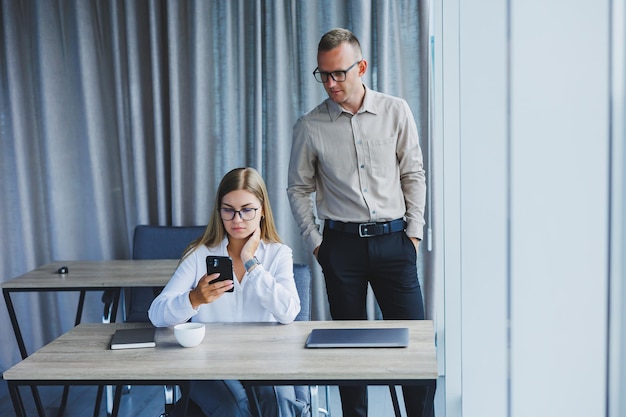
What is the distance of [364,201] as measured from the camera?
2828 millimetres

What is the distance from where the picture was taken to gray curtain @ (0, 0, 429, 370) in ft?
14.1

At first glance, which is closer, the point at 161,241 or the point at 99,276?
the point at 99,276

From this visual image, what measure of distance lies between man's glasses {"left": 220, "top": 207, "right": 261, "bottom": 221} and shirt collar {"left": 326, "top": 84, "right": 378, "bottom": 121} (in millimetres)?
608

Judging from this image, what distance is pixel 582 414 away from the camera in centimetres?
74

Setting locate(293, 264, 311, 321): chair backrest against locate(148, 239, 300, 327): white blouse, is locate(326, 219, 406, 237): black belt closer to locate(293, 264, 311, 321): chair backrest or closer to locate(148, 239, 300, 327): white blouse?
locate(293, 264, 311, 321): chair backrest

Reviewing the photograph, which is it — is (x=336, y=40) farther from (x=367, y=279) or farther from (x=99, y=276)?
(x=99, y=276)

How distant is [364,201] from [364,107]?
375 mm

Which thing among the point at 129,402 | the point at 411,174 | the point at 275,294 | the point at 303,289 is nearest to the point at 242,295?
the point at 275,294

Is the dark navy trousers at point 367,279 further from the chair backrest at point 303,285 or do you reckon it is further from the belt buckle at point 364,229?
the chair backrest at point 303,285

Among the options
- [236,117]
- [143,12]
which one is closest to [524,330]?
[236,117]

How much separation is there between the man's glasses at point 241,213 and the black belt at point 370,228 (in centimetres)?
47

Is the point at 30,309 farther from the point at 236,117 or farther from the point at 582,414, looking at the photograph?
the point at 582,414

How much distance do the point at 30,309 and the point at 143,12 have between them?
2008 mm

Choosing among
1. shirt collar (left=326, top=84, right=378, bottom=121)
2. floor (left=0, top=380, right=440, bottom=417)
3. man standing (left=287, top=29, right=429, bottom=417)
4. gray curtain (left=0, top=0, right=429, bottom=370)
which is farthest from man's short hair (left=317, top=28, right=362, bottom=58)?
floor (left=0, top=380, right=440, bottom=417)
